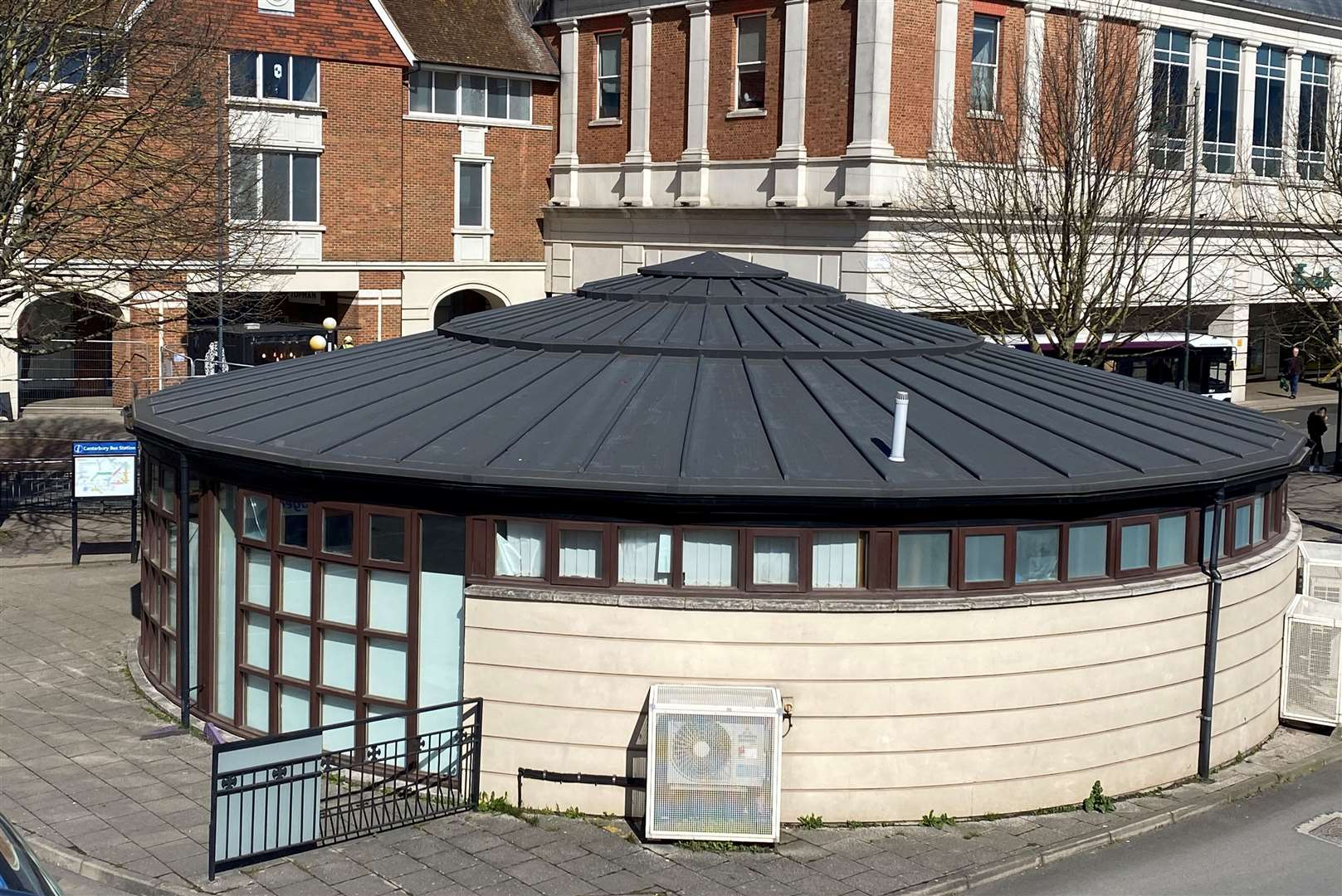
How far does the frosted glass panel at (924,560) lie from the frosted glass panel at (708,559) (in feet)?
4.79

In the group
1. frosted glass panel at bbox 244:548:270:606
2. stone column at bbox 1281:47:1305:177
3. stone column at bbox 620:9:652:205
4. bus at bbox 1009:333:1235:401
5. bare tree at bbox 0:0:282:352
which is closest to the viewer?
frosted glass panel at bbox 244:548:270:606

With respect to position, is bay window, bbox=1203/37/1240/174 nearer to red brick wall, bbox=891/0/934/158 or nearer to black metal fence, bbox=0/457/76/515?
red brick wall, bbox=891/0/934/158

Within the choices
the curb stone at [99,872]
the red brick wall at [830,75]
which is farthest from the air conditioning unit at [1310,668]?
the red brick wall at [830,75]

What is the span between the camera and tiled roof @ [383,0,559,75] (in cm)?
4525

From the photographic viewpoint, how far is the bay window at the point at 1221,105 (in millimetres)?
44562

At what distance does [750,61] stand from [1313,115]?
1458cm

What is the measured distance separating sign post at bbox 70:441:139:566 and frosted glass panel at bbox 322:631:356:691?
36.9ft

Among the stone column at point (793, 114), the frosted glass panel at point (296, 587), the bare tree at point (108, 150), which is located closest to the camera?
the frosted glass panel at point (296, 587)

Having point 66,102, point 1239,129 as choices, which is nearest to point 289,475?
point 66,102

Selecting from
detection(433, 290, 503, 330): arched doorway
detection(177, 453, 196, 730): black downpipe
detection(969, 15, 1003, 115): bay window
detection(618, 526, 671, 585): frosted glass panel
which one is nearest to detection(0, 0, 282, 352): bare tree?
detection(177, 453, 196, 730): black downpipe

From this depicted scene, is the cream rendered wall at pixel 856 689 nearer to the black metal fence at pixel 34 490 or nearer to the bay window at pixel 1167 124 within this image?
the black metal fence at pixel 34 490

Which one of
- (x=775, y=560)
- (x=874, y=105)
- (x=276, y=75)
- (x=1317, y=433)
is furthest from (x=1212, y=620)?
(x=276, y=75)

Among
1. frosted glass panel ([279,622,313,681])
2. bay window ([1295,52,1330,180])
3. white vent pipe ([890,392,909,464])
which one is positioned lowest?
frosted glass panel ([279,622,313,681])

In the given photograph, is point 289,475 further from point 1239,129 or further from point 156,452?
point 1239,129
